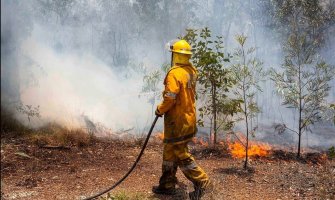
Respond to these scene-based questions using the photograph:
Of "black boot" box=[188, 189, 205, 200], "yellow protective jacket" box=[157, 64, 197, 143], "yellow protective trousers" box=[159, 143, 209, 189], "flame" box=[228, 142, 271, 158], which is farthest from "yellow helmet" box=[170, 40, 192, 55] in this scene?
"flame" box=[228, 142, 271, 158]

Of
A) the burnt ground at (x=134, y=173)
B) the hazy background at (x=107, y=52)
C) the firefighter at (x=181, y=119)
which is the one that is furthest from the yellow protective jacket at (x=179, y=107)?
the hazy background at (x=107, y=52)

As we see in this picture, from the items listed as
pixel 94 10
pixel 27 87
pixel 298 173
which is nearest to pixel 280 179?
pixel 298 173

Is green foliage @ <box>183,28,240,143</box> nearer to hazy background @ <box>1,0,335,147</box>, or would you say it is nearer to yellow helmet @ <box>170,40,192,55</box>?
yellow helmet @ <box>170,40,192,55</box>

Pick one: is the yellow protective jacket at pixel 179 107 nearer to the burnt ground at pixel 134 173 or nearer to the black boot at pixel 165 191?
the black boot at pixel 165 191

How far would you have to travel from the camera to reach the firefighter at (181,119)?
15.4 ft

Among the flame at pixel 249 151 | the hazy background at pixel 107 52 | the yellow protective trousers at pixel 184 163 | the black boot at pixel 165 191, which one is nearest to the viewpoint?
the yellow protective trousers at pixel 184 163

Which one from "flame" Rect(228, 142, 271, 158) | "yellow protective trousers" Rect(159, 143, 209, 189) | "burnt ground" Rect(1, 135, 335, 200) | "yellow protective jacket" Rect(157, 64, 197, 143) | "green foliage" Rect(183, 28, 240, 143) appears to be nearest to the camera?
"yellow protective jacket" Rect(157, 64, 197, 143)

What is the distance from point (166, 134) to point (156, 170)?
176cm

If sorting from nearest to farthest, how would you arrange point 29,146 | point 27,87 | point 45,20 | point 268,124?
point 29,146
point 27,87
point 268,124
point 45,20

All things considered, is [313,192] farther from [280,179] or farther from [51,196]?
[51,196]

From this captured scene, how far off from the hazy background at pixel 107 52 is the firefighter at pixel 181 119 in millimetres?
1998

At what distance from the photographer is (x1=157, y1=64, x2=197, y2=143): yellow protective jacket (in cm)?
463

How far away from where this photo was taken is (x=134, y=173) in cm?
613

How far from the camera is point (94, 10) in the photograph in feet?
105
